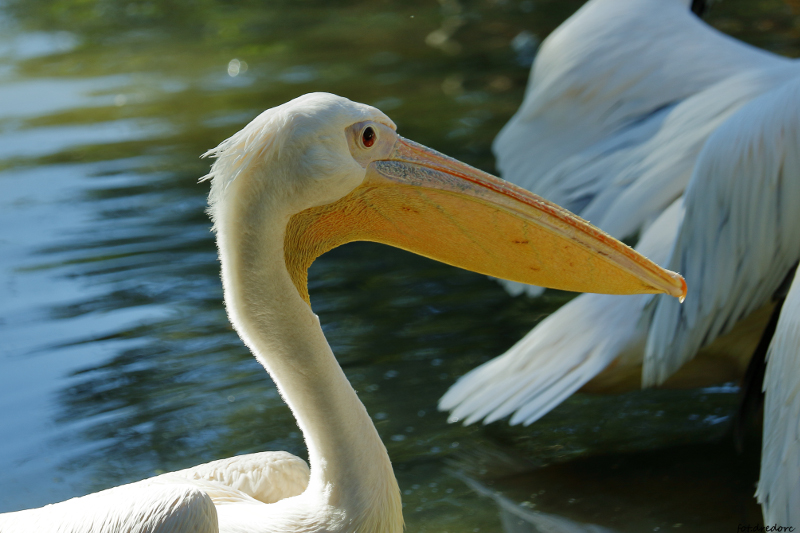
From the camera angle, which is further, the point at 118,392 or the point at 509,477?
the point at 118,392

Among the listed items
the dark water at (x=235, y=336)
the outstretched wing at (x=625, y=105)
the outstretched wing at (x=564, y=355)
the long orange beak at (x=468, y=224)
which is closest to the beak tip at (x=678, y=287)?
the long orange beak at (x=468, y=224)

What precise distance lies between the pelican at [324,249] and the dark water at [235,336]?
0.83 meters

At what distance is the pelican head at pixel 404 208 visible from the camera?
5.29 feet

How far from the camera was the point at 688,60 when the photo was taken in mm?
3123

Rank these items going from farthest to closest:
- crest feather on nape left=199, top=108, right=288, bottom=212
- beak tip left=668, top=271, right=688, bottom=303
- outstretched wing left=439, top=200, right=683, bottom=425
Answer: outstretched wing left=439, top=200, right=683, bottom=425, beak tip left=668, top=271, right=688, bottom=303, crest feather on nape left=199, top=108, right=288, bottom=212

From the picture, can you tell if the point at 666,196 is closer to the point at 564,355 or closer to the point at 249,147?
the point at 564,355

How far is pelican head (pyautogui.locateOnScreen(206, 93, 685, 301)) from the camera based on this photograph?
63.4 inches

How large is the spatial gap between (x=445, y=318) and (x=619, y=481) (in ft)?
4.00

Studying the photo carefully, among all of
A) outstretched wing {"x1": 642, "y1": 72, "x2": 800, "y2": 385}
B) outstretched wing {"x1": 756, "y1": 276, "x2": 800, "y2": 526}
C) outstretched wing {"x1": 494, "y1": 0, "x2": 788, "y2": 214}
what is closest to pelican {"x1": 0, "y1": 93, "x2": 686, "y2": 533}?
outstretched wing {"x1": 756, "y1": 276, "x2": 800, "y2": 526}

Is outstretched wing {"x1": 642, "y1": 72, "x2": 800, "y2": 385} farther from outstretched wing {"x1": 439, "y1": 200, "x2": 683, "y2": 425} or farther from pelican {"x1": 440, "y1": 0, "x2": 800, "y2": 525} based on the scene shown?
outstretched wing {"x1": 439, "y1": 200, "x2": 683, "y2": 425}

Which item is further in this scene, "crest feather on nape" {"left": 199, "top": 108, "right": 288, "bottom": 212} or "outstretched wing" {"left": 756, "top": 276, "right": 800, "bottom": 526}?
"outstretched wing" {"left": 756, "top": 276, "right": 800, "bottom": 526}

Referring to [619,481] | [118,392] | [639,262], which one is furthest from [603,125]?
[118,392]

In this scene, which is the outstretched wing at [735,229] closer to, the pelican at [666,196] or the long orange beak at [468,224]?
the pelican at [666,196]

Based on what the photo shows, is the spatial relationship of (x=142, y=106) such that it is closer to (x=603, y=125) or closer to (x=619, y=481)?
(x=603, y=125)
